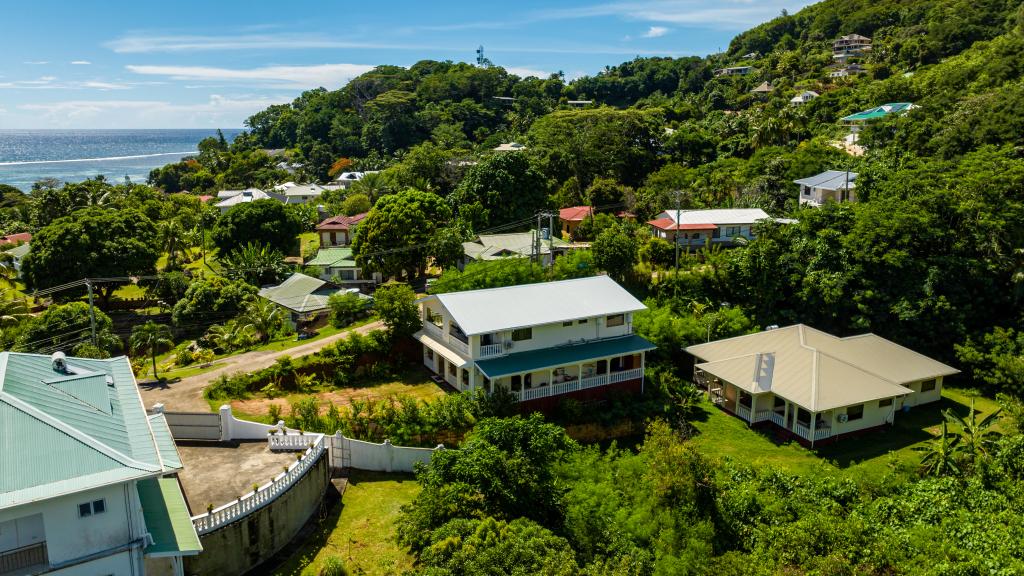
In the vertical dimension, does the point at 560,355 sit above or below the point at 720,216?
below

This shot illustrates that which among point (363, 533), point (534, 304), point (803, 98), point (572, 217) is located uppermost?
point (803, 98)

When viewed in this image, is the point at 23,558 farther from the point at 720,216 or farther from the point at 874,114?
the point at 874,114

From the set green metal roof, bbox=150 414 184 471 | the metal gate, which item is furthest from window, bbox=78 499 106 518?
the metal gate

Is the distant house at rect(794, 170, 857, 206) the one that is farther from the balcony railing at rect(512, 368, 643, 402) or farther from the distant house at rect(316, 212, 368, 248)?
the distant house at rect(316, 212, 368, 248)

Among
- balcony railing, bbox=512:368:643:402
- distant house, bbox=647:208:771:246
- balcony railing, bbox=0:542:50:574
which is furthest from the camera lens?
distant house, bbox=647:208:771:246

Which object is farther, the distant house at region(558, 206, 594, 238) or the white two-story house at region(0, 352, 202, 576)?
the distant house at region(558, 206, 594, 238)

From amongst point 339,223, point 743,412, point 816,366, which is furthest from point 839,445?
point 339,223
